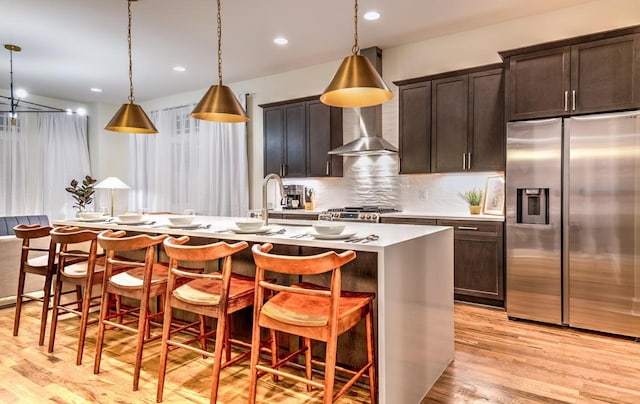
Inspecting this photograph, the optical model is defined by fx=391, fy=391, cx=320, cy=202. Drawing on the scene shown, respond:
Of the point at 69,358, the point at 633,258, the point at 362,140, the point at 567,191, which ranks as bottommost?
the point at 69,358

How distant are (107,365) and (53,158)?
233 inches

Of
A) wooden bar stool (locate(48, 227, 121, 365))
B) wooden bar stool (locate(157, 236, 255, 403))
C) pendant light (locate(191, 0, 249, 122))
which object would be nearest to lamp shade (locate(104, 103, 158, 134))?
pendant light (locate(191, 0, 249, 122))

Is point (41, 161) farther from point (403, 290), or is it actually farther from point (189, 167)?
point (403, 290)

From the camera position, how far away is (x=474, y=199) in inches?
168

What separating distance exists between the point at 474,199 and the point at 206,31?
3.49 meters

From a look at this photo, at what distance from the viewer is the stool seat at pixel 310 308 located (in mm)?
1772

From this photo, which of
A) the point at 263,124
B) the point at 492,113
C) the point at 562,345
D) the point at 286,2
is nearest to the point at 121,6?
the point at 286,2

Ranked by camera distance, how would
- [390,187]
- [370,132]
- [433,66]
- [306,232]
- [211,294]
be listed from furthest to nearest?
[390,187]
[370,132]
[433,66]
[306,232]
[211,294]

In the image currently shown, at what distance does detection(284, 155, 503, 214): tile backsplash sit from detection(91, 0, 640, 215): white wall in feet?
0.04

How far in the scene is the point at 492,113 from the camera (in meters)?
4.05

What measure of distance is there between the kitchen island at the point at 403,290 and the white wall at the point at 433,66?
86.0 inches

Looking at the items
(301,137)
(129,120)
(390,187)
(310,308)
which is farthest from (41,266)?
(390,187)

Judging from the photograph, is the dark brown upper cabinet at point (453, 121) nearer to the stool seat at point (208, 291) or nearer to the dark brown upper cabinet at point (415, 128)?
the dark brown upper cabinet at point (415, 128)

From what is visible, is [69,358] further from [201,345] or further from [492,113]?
[492,113]
